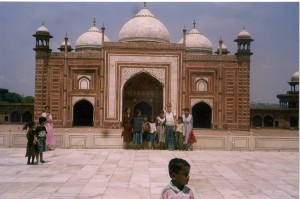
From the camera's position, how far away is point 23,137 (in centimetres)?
1118

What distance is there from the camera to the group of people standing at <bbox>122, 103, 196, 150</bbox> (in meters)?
10.7

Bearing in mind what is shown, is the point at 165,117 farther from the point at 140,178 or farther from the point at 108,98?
the point at 108,98

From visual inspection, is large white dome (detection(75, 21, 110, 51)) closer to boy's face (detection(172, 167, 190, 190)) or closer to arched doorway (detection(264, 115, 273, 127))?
arched doorway (detection(264, 115, 273, 127))

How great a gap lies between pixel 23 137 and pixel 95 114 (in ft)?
36.4

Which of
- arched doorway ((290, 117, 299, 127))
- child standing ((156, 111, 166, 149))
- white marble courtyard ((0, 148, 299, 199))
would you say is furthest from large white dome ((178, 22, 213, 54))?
white marble courtyard ((0, 148, 299, 199))

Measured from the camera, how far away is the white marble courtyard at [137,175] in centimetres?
539

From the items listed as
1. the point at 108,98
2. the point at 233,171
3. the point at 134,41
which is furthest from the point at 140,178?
the point at 134,41

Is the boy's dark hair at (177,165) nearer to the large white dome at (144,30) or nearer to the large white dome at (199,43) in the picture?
the large white dome at (144,30)

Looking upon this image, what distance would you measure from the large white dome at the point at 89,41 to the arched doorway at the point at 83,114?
509cm

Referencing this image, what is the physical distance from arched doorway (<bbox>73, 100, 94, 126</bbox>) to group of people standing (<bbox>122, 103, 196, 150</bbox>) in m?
13.1

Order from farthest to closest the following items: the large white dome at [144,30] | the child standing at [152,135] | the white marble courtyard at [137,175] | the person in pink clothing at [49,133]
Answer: the large white dome at [144,30] < the child standing at [152,135] < the person in pink clothing at [49,133] < the white marble courtyard at [137,175]

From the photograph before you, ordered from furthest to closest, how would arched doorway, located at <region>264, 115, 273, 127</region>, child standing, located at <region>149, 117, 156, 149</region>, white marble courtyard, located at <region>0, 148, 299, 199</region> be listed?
arched doorway, located at <region>264, 115, 273, 127</region>, child standing, located at <region>149, 117, 156, 149</region>, white marble courtyard, located at <region>0, 148, 299, 199</region>


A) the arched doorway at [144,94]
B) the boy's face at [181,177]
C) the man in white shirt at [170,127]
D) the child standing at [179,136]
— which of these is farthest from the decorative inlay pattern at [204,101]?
the boy's face at [181,177]

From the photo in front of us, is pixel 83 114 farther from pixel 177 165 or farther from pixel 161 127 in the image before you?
pixel 177 165
